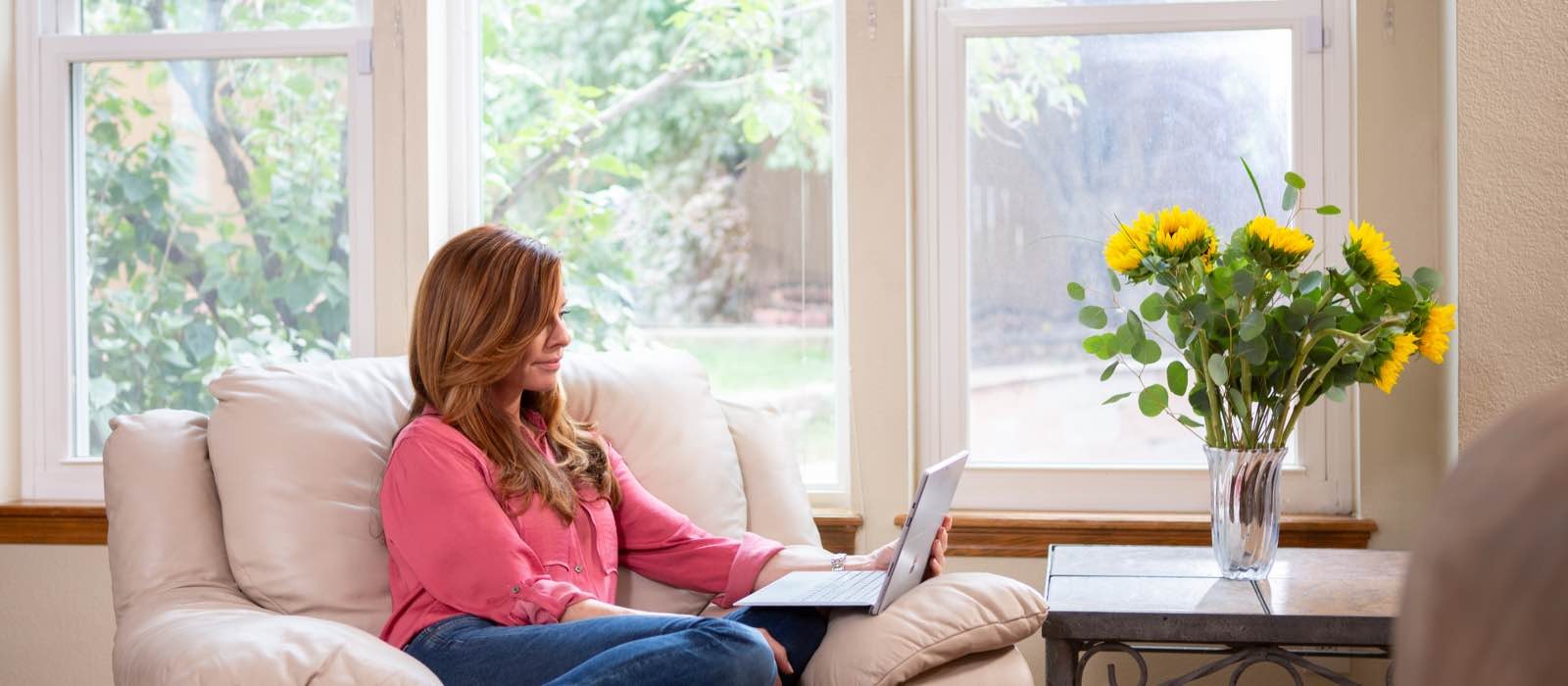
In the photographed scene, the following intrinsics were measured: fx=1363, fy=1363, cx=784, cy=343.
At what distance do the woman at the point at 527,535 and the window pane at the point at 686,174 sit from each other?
73 centimetres

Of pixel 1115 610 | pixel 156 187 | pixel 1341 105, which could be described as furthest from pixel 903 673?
pixel 156 187

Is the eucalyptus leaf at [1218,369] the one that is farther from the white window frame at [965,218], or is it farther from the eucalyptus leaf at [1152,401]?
the white window frame at [965,218]

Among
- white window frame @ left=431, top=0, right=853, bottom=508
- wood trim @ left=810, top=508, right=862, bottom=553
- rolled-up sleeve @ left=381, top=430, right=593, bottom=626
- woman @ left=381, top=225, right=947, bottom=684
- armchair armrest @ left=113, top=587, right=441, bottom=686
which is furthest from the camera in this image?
white window frame @ left=431, top=0, right=853, bottom=508

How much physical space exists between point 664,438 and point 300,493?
0.57 metres

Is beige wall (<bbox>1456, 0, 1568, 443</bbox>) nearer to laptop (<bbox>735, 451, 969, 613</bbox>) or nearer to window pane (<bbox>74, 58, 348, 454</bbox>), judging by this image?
laptop (<bbox>735, 451, 969, 613</bbox>)

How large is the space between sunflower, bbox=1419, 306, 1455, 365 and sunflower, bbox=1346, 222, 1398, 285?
8cm

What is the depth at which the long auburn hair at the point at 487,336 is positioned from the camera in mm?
1902

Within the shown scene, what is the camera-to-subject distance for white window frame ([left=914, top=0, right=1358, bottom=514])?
8.54ft

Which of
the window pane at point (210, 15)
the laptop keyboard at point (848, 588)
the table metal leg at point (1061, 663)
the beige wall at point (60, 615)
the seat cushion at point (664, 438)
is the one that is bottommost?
the beige wall at point (60, 615)

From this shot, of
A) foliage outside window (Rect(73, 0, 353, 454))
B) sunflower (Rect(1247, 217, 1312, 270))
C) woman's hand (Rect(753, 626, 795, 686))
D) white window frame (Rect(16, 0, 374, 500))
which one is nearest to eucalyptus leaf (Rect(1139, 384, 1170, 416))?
sunflower (Rect(1247, 217, 1312, 270))

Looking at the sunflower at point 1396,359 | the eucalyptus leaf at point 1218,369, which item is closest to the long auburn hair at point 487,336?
the eucalyptus leaf at point 1218,369

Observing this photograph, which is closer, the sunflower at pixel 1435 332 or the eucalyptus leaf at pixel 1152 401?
the sunflower at pixel 1435 332

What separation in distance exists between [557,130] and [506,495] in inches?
46.0

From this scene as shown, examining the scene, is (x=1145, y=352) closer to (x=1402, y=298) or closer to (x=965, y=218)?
(x=1402, y=298)
